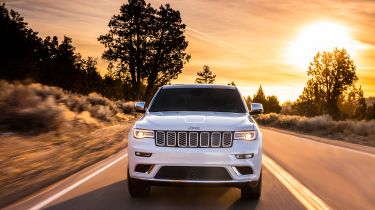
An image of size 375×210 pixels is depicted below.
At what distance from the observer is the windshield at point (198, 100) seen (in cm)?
904

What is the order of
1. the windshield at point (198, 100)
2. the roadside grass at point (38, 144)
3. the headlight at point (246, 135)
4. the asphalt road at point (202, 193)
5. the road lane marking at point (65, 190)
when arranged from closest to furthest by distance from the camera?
the road lane marking at point (65, 190) → the asphalt road at point (202, 193) → the headlight at point (246, 135) → the windshield at point (198, 100) → the roadside grass at point (38, 144)

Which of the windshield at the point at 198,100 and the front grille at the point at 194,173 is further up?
the windshield at the point at 198,100

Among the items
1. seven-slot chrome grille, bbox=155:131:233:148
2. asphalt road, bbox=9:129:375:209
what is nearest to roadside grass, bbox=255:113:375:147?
asphalt road, bbox=9:129:375:209

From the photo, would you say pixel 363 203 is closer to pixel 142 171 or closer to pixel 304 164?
pixel 142 171

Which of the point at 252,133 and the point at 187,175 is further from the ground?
the point at 252,133

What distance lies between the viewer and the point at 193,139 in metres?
7.32

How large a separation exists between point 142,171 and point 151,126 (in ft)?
2.12

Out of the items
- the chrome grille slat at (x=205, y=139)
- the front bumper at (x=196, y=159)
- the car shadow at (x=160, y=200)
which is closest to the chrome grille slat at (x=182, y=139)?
the front bumper at (x=196, y=159)

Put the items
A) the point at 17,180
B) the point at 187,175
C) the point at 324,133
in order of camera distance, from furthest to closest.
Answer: the point at 324,133 → the point at 17,180 → the point at 187,175

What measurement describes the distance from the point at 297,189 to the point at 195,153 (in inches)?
98.2

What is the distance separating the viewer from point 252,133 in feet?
25.1

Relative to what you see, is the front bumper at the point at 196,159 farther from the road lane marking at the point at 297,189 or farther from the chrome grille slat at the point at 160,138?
the road lane marking at the point at 297,189

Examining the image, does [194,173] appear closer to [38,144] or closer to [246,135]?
[246,135]

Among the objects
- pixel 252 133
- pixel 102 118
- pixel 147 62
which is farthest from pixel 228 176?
pixel 147 62
